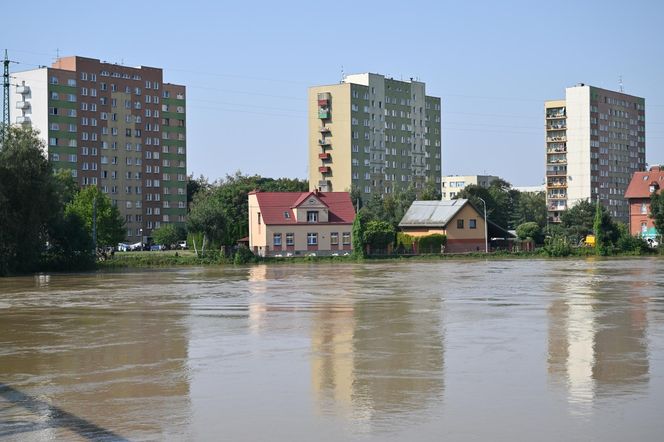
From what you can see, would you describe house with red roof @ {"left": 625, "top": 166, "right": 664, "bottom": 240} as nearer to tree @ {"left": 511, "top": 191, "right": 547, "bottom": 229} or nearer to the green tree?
tree @ {"left": 511, "top": 191, "right": 547, "bottom": 229}

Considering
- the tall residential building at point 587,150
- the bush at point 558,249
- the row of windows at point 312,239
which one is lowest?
the bush at point 558,249

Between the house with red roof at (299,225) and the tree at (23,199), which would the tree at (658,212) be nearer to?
the house with red roof at (299,225)

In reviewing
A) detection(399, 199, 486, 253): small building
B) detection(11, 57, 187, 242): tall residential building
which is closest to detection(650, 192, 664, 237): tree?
detection(399, 199, 486, 253): small building

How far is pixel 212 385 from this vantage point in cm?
1619

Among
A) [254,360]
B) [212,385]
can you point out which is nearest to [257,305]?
[254,360]

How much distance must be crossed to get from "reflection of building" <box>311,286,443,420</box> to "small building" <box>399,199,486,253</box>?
63.5 metres

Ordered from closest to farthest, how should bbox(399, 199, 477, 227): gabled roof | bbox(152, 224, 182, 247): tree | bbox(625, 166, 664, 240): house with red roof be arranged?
bbox(399, 199, 477, 227): gabled roof, bbox(625, 166, 664, 240): house with red roof, bbox(152, 224, 182, 247): tree

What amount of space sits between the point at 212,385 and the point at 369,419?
4057 millimetres

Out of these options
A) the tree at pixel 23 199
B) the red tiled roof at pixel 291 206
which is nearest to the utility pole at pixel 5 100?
the tree at pixel 23 199

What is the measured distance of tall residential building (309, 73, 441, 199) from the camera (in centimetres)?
14162

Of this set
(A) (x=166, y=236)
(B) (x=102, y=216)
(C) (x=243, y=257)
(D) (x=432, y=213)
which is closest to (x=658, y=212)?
(D) (x=432, y=213)

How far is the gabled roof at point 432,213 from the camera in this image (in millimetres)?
92844

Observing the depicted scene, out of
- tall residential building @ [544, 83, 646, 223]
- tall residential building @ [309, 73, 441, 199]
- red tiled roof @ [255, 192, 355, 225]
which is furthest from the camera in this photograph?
tall residential building @ [544, 83, 646, 223]

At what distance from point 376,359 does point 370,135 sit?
128 meters
